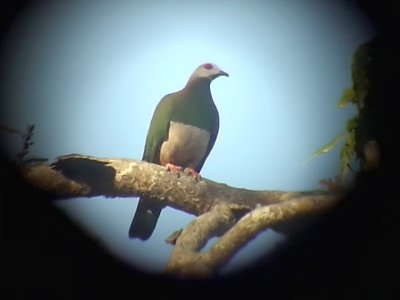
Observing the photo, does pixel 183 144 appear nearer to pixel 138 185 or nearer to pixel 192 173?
pixel 192 173

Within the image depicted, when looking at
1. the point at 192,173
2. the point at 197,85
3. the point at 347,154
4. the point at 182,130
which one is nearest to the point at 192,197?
the point at 192,173

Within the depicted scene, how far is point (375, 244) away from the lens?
1.41 metres

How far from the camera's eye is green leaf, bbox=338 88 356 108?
4.58 ft

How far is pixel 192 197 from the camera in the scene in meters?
1.41

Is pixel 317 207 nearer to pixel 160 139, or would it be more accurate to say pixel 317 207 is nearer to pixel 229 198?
pixel 229 198

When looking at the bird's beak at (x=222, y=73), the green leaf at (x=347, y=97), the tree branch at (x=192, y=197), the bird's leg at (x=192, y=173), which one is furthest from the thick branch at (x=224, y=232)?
the bird's beak at (x=222, y=73)

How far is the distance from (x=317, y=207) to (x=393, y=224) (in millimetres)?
271

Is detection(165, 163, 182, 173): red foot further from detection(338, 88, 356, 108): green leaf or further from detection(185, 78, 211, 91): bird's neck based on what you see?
detection(338, 88, 356, 108): green leaf

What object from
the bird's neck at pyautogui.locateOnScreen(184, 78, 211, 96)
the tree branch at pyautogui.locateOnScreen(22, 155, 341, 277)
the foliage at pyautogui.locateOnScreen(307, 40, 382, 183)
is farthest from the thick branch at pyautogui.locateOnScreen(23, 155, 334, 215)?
the bird's neck at pyautogui.locateOnScreen(184, 78, 211, 96)

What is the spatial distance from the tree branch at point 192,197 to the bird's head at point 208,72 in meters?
0.28

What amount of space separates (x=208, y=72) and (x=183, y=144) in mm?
219

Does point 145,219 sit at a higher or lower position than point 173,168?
lower

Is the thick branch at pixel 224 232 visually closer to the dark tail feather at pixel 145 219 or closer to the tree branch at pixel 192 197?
the tree branch at pixel 192 197

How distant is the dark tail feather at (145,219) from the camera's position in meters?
1.44
